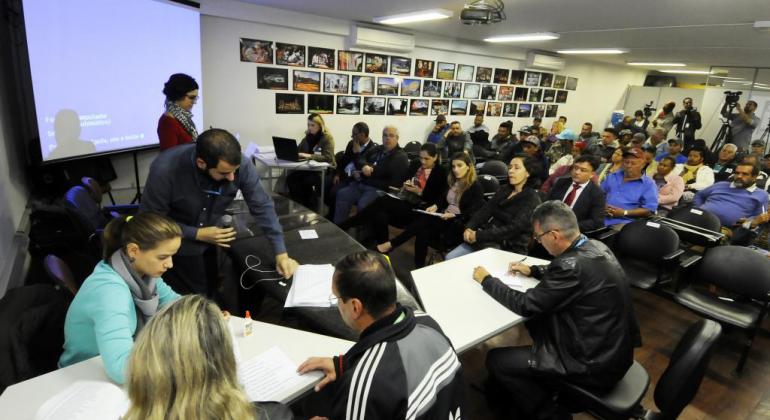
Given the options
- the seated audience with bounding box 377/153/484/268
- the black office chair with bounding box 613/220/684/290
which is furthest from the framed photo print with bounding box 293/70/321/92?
the black office chair with bounding box 613/220/684/290

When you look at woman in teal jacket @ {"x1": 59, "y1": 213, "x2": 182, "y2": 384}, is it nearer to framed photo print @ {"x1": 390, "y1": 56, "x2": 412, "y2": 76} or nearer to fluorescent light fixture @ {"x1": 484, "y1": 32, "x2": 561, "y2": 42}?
framed photo print @ {"x1": 390, "y1": 56, "x2": 412, "y2": 76}

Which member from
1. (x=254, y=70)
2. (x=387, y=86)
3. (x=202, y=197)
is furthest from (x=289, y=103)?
(x=202, y=197)

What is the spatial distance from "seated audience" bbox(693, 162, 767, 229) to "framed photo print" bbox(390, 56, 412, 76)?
4.92 meters

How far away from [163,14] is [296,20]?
1891mm

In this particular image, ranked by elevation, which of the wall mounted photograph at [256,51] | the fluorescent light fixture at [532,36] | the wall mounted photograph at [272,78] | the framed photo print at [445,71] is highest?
the fluorescent light fixture at [532,36]

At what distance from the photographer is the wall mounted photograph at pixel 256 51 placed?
5.43 metres

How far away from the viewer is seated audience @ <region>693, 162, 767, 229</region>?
Answer: 405 centimetres

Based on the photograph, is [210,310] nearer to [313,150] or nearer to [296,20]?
[313,150]

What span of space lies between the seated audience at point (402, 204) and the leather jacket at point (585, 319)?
2.16 meters

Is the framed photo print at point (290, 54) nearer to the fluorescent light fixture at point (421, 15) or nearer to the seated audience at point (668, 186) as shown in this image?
the fluorescent light fixture at point (421, 15)

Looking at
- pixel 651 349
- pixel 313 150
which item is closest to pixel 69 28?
pixel 313 150

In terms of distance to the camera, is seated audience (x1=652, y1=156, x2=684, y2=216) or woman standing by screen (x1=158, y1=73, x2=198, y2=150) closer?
woman standing by screen (x1=158, y1=73, x2=198, y2=150)

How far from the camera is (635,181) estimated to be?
397 centimetres

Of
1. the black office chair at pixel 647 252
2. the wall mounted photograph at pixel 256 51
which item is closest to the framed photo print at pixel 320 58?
the wall mounted photograph at pixel 256 51
